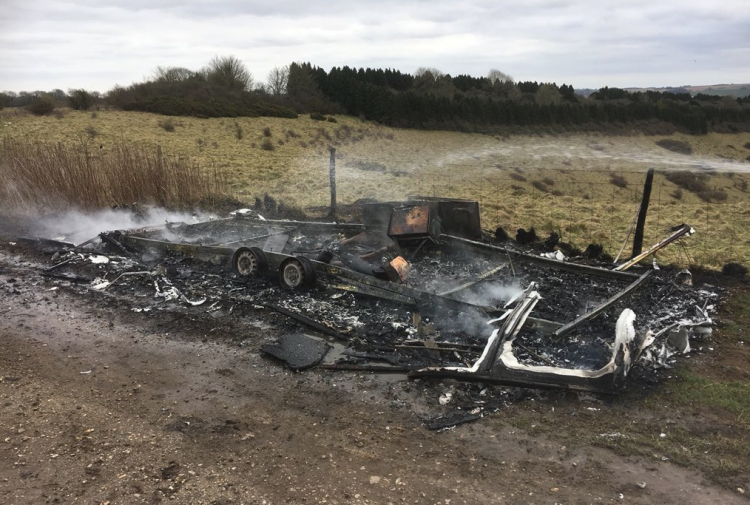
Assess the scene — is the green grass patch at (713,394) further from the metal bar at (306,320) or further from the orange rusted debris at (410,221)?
the orange rusted debris at (410,221)

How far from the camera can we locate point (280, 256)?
23.2 ft

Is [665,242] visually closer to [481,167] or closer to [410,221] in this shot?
[410,221]

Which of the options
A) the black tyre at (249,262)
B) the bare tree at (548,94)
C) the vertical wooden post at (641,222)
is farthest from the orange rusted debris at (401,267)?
the bare tree at (548,94)

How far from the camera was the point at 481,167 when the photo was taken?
2520 cm

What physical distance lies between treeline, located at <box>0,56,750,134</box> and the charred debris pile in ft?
95.5

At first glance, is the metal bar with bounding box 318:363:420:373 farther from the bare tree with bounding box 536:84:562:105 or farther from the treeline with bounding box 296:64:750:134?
the bare tree with bounding box 536:84:562:105

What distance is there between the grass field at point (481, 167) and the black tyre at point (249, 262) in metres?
6.21

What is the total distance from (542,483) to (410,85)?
48.0 m

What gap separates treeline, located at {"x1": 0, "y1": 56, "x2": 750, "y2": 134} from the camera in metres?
35.7

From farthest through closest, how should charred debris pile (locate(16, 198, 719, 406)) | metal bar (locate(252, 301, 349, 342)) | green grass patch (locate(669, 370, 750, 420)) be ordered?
metal bar (locate(252, 301, 349, 342)) < charred debris pile (locate(16, 198, 719, 406)) < green grass patch (locate(669, 370, 750, 420))

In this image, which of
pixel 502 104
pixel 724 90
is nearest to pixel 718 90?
pixel 724 90

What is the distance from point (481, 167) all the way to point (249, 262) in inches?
786

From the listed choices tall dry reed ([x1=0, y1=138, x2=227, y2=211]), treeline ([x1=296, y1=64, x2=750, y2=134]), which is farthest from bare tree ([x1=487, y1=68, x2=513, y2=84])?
tall dry reed ([x1=0, y1=138, x2=227, y2=211])

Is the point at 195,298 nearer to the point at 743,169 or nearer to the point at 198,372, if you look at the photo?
the point at 198,372
